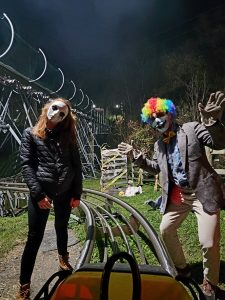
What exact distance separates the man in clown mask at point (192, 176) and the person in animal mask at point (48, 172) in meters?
0.58

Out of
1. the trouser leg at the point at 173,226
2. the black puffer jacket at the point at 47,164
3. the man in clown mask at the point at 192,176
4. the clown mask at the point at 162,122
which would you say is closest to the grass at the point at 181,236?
the trouser leg at the point at 173,226

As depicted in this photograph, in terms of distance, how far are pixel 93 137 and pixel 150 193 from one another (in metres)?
9.82

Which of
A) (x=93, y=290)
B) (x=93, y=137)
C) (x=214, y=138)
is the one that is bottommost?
(x=93, y=290)

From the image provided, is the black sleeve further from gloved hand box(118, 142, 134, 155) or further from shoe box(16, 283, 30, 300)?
gloved hand box(118, 142, 134, 155)

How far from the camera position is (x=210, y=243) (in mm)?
2857

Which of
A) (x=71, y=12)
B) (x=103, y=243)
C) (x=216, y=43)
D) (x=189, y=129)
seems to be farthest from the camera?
(x=71, y=12)

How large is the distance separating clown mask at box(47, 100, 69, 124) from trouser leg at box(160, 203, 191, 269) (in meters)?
1.21

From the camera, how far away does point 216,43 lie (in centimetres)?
1900

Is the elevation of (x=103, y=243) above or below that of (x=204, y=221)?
below

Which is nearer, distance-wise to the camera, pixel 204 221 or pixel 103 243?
pixel 204 221

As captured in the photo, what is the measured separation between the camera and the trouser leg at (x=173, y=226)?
126 inches

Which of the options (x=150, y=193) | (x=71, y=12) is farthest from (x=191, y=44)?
(x=150, y=193)

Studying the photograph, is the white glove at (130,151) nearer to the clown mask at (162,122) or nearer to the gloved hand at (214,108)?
the clown mask at (162,122)

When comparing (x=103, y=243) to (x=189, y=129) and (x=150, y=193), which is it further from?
(x=150, y=193)
